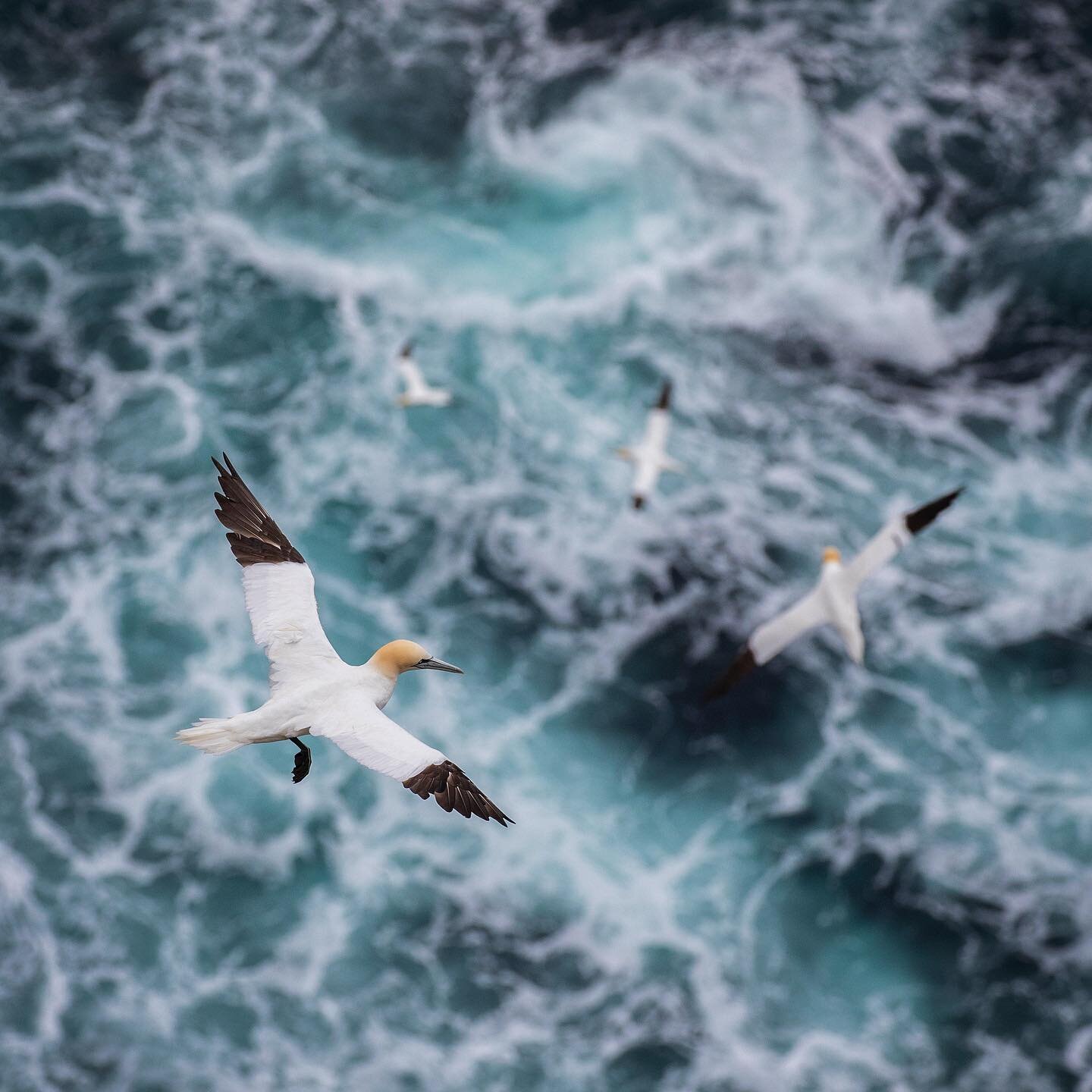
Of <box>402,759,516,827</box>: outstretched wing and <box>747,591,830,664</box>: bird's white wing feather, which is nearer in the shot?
<box>402,759,516,827</box>: outstretched wing

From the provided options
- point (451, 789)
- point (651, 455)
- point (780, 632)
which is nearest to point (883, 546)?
point (780, 632)

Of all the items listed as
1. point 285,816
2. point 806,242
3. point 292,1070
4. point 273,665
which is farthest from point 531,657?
point 273,665

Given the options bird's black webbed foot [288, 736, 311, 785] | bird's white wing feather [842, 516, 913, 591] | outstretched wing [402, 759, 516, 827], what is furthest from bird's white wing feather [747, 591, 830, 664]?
bird's black webbed foot [288, 736, 311, 785]

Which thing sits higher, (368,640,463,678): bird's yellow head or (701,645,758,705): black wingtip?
(368,640,463,678): bird's yellow head

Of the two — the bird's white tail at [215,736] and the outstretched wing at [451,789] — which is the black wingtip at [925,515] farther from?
the bird's white tail at [215,736]

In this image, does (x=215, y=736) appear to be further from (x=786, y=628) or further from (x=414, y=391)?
(x=414, y=391)

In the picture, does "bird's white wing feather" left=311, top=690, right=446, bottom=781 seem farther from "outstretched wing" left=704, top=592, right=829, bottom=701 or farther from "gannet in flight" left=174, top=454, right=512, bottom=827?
"outstretched wing" left=704, top=592, right=829, bottom=701
